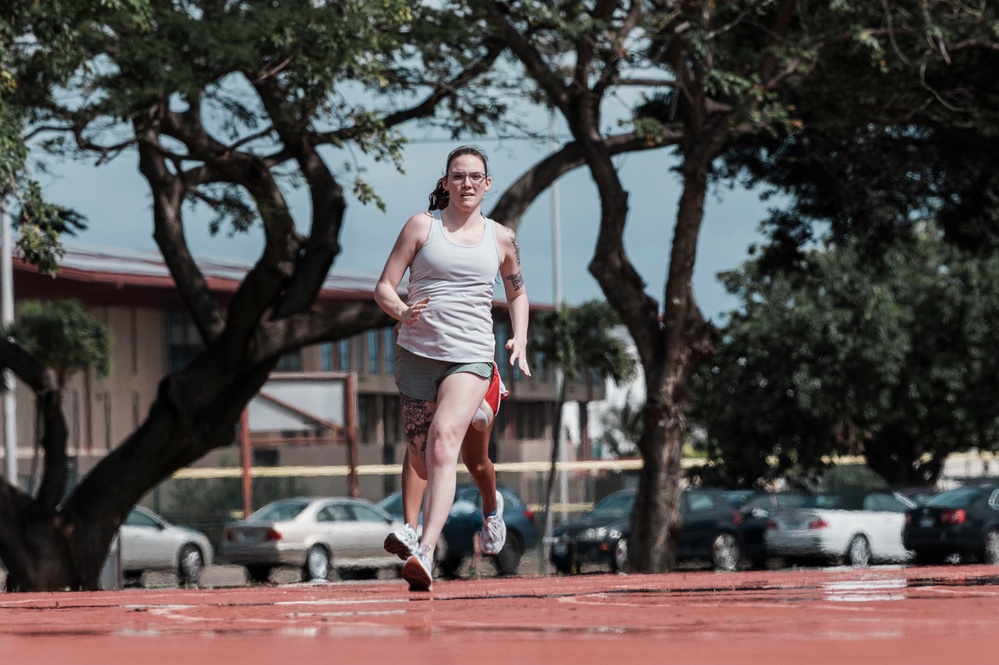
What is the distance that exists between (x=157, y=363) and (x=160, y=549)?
74.5ft

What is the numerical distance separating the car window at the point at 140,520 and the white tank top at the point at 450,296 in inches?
857

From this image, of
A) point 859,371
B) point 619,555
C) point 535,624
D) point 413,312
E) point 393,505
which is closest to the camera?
point 535,624

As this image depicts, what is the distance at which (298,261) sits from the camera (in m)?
18.8

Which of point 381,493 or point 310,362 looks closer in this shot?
point 381,493

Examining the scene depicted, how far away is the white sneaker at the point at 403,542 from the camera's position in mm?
6598

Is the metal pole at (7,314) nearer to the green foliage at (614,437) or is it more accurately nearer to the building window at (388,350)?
the building window at (388,350)

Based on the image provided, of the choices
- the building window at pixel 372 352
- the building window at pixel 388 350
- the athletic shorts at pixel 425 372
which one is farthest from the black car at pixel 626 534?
the building window at pixel 388 350

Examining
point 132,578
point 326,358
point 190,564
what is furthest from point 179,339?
point 190,564

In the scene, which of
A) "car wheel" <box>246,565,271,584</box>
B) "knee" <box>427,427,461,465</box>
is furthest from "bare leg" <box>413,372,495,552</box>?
"car wheel" <box>246,565,271,584</box>

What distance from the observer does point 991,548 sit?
26.0 m

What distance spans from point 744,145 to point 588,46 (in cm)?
511

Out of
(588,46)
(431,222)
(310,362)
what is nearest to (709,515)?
(588,46)

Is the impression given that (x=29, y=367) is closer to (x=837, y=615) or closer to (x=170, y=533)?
(x=170, y=533)

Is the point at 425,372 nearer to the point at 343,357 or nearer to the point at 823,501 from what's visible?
the point at 823,501
